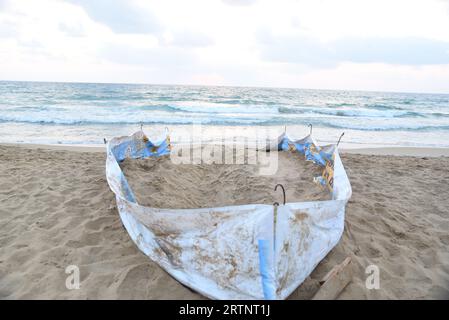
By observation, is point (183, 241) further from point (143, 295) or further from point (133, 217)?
point (133, 217)

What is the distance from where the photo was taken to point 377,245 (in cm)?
301

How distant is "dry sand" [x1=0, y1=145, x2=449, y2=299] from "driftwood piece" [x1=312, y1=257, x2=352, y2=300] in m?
0.06

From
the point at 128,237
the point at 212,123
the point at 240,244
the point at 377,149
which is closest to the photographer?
the point at 240,244

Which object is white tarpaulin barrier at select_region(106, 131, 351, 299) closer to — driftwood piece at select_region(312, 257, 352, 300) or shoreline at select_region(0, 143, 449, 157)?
driftwood piece at select_region(312, 257, 352, 300)

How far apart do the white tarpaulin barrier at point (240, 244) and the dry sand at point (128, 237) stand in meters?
0.17

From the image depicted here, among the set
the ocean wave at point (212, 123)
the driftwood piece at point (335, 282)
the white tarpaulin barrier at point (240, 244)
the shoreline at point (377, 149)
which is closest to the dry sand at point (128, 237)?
the driftwood piece at point (335, 282)

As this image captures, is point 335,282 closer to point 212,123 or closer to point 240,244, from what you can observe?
point 240,244

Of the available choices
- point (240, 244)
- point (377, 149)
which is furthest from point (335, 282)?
point (377, 149)

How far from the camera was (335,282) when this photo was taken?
2203 millimetres

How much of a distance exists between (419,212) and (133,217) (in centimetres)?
394

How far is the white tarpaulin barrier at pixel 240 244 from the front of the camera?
2.06 metres

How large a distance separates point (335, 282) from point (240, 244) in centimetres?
85

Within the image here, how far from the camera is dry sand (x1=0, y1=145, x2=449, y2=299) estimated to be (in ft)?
7.64
